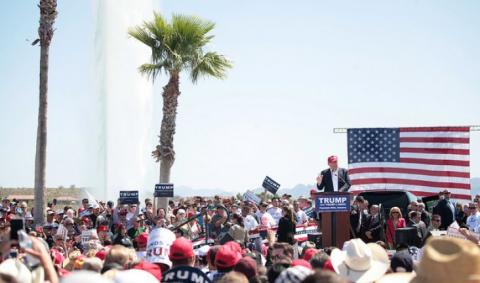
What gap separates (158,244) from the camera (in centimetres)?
842

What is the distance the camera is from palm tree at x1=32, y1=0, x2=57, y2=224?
862 inches

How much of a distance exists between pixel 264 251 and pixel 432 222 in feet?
11.3

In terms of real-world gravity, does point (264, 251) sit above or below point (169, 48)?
below

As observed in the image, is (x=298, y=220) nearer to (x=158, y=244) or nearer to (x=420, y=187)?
(x=420, y=187)

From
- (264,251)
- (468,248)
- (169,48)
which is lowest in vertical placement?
(264,251)

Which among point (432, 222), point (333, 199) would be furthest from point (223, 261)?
point (432, 222)

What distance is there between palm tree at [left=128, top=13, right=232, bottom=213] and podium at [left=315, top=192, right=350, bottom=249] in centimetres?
1016

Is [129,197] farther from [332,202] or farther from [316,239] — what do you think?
[332,202]

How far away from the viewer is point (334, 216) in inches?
550

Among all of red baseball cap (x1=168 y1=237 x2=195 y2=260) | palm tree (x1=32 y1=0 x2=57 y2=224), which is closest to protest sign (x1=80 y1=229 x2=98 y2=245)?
A: palm tree (x1=32 y1=0 x2=57 y2=224)

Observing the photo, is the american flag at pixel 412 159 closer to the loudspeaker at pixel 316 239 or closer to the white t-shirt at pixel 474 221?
the white t-shirt at pixel 474 221

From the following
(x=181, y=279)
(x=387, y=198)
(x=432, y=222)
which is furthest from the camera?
(x=387, y=198)

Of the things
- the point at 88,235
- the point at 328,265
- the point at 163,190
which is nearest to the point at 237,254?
the point at 328,265

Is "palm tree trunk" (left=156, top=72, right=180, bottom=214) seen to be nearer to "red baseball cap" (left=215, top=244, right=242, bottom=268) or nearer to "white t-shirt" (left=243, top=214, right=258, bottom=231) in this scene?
"white t-shirt" (left=243, top=214, right=258, bottom=231)
